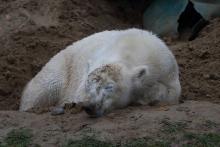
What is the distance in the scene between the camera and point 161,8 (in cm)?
1055

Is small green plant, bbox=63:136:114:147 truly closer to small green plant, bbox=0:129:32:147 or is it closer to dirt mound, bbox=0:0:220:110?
small green plant, bbox=0:129:32:147

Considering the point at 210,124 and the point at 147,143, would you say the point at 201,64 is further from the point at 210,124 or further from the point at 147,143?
the point at 147,143

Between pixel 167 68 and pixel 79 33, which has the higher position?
pixel 79 33

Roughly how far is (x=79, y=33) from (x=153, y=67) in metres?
2.97

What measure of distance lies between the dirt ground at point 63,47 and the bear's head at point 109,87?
123mm

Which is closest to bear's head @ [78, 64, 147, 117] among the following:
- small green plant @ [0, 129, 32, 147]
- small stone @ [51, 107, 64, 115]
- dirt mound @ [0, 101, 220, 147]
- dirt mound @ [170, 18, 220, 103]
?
dirt mound @ [0, 101, 220, 147]

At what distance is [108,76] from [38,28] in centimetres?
334

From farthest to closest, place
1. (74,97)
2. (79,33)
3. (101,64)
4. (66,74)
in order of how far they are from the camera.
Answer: (79,33) → (66,74) → (74,97) → (101,64)

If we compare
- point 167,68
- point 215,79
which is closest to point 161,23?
point 215,79

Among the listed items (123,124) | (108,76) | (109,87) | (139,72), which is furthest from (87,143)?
(139,72)

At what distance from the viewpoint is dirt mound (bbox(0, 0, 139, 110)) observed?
9.20 m

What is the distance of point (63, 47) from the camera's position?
9.68 m

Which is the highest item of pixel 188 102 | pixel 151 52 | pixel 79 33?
pixel 79 33

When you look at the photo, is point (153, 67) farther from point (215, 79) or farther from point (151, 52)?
point (215, 79)
